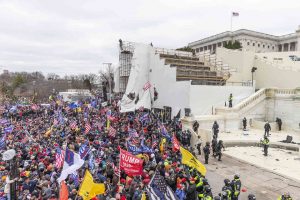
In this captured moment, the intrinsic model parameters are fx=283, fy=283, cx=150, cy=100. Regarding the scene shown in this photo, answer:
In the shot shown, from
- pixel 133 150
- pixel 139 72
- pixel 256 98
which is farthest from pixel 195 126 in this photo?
pixel 139 72

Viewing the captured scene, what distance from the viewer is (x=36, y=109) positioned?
3662 cm

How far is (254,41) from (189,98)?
65.8 m

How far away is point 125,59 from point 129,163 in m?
30.9

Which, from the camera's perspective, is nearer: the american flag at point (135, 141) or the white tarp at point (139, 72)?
the american flag at point (135, 141)

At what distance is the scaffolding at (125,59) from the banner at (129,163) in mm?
29439

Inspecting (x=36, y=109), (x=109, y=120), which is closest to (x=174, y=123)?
(x=109, y=120)

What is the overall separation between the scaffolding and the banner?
1159 inches

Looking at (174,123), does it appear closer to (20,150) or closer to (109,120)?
(109,120)

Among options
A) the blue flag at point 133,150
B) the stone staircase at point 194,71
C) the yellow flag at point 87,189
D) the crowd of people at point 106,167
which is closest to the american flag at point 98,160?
the crowd of people at point 106,167

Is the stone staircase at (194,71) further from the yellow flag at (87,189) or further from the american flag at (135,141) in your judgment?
A: the yellow flag at (87,189)

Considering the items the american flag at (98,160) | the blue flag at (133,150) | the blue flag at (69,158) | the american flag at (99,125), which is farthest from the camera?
the american flag at (99,125)

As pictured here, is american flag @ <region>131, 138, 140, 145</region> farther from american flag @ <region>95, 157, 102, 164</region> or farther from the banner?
the banner

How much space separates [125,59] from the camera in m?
40.5

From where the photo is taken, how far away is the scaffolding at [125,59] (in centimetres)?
3909
